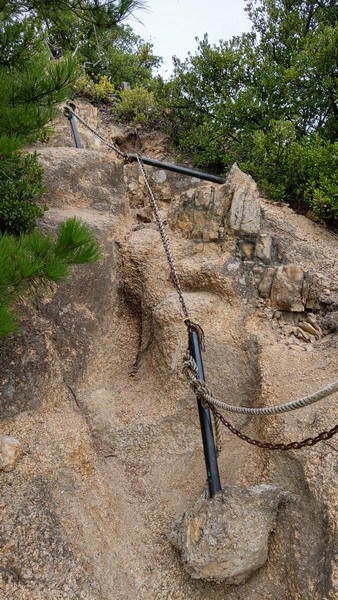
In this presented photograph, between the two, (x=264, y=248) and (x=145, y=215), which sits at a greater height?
(x=264, y=248)

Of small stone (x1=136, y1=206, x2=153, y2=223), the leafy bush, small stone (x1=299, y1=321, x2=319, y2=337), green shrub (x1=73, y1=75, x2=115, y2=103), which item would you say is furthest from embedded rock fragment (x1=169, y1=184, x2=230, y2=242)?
green shrub (x1=73, y1=75, x2=115, y2=103)

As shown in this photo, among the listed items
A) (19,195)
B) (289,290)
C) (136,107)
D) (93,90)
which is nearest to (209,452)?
(289,290)

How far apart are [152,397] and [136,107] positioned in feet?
22.8

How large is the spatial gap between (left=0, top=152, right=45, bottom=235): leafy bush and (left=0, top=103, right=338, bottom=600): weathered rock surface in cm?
48

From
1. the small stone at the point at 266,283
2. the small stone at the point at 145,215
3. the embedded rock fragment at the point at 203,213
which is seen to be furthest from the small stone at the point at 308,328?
the small stone at the point at 145,215

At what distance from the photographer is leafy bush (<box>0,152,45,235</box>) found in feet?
12.2

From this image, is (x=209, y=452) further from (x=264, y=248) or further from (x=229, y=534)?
(x=264, y=248)

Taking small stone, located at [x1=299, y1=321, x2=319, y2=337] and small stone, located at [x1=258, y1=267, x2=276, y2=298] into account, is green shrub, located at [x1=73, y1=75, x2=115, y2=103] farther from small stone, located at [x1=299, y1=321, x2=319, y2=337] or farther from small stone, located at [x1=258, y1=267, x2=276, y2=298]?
small stone, located at [x1=299, y1=321, x2=319, y2=337]

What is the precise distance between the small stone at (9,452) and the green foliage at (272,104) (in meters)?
4.39

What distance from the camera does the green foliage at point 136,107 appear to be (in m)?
8.48

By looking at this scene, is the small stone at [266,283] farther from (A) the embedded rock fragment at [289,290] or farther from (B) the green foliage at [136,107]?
(B) the green foliage at [136,107]

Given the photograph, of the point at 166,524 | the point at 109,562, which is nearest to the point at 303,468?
the point at 166,524

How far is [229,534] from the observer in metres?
2.49

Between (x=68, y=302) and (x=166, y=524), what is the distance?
220 centimetres
